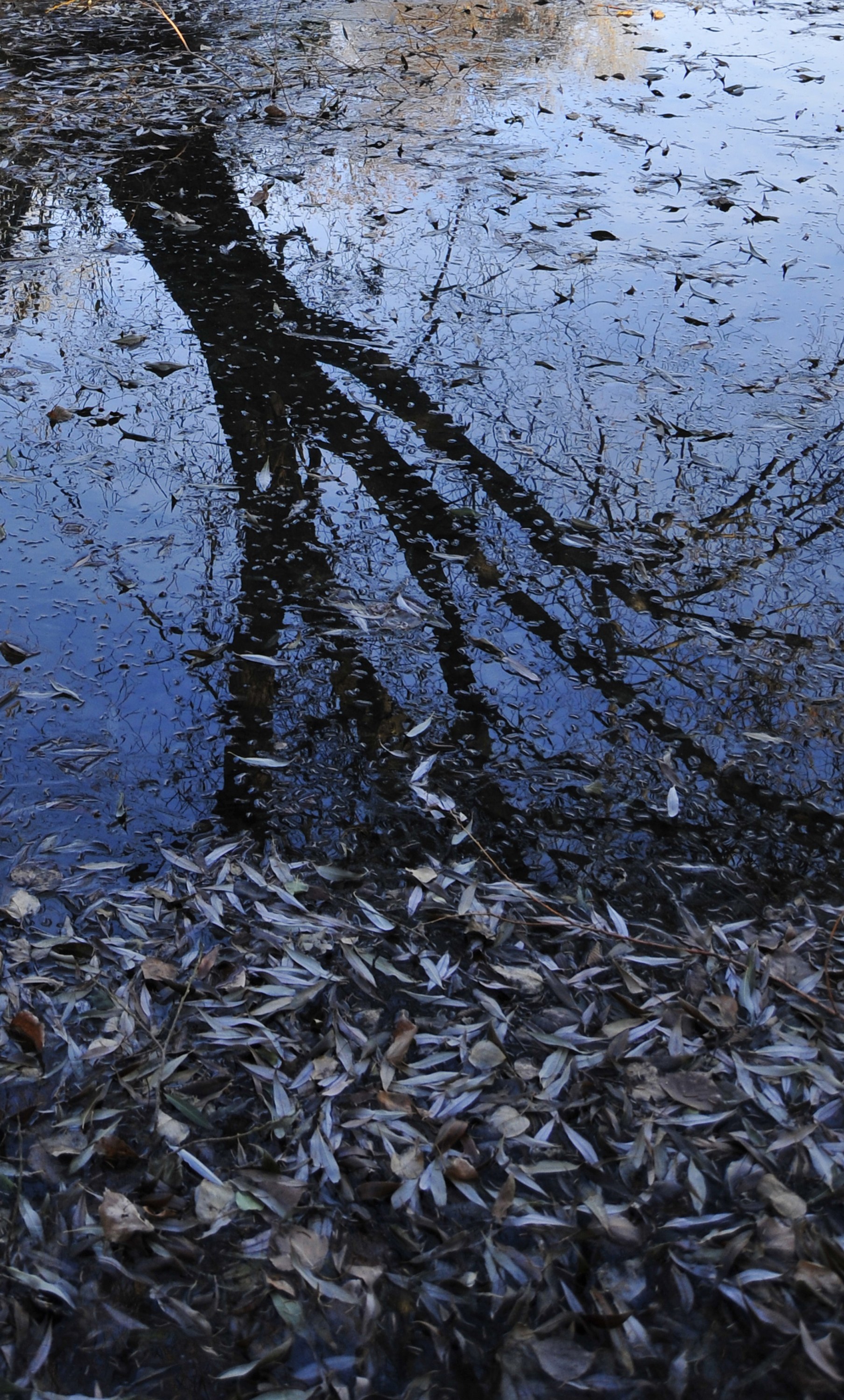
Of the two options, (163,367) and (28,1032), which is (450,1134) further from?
(163,367)

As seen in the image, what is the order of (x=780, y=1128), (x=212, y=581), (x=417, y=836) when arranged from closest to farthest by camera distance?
(x=780, y=1128) < (x=417, y=836) < (x=212, y=581)

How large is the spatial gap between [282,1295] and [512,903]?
37.0 inches

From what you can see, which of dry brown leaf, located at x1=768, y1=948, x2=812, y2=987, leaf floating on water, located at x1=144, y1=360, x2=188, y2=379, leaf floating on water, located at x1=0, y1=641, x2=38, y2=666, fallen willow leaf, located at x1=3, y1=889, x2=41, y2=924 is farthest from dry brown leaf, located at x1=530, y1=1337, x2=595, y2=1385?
leaf floating on water, located at x1=144, y1=360, x2=188, y2=379

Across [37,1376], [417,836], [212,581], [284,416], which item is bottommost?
[37,1376]

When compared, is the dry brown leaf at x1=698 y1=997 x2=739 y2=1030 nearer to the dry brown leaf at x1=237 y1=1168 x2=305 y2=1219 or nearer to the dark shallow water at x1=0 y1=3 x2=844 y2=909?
the dark shallow water at x1=0 y1=3 x2=844 y2=909

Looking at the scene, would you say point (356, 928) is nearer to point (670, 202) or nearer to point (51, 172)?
point (670, 202)

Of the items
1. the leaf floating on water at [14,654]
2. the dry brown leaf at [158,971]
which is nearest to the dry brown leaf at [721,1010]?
the dry brown leaf at [158,971]

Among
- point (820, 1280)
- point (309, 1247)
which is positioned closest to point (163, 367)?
point (309, 1247)

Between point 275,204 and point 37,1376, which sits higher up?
point 275,204

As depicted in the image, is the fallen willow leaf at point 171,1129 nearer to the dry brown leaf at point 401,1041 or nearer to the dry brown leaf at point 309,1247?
the dry brown leaf at point 309,1247

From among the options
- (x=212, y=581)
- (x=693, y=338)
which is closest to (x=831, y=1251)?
(x=212, y=581)

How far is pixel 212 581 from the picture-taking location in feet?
10.7

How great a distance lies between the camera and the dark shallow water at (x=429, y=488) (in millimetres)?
2660

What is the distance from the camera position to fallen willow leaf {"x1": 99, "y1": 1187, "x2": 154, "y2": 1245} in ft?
5.90
